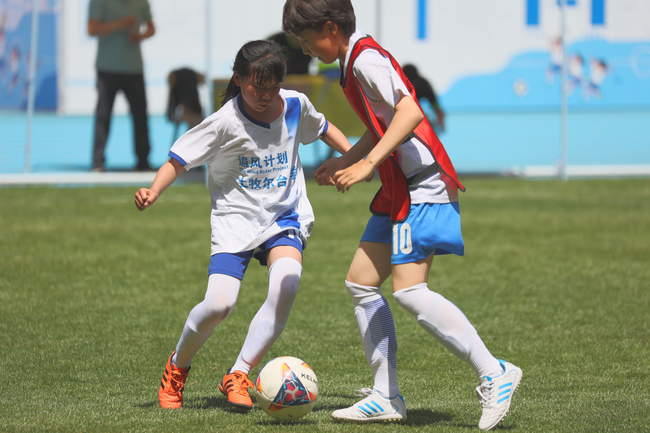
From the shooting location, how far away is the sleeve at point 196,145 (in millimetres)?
3006

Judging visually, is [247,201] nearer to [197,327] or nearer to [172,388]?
[197,327]

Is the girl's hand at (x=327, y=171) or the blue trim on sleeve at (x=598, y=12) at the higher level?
the blue trim on sleeve at (x=598, y=12)

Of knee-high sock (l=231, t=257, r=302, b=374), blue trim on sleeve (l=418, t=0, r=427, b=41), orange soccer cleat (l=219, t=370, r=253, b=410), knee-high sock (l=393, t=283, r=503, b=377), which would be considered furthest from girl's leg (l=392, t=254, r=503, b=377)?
blue trim on sleeve (l=418, t=0, r=427, b=41)

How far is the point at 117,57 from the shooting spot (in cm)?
1128

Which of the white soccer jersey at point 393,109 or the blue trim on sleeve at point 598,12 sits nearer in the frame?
the white soccer jersey at point 393,109

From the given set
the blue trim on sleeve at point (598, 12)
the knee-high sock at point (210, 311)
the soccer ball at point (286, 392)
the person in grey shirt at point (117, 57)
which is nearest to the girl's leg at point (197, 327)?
the knee-high sock at point (210, 311)

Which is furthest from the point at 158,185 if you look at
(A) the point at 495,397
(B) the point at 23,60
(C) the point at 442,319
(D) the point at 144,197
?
(B) the point at 23,60

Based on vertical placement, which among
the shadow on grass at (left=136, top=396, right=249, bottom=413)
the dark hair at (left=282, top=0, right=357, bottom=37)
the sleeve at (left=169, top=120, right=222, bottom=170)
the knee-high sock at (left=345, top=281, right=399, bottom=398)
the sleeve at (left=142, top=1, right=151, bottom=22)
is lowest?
the shadow on grass at (left=136, top=396, right=249, bottom=413)

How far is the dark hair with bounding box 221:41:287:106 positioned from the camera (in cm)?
292

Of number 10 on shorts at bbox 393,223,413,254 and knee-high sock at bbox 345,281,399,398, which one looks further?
knee-high sock at bbox 345,281,399,398

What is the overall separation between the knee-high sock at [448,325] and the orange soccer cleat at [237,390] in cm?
72

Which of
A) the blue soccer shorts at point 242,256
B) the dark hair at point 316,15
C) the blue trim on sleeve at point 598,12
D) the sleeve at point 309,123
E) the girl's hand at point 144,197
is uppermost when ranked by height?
the blue trim on sleeve at point 598,12

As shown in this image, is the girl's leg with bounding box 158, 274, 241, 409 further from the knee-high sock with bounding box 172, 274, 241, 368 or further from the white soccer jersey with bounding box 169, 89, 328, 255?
the white soccer jersey with bounding box 169, 89, 328, 255

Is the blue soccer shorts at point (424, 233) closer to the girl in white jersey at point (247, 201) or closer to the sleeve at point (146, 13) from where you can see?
the girl in white jersey at point (247, 201)
